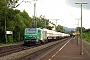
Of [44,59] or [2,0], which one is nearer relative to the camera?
[44,59]

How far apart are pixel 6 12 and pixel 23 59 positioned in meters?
31.1

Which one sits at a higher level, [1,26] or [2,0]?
[2,0]

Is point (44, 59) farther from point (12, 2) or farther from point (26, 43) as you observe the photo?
point (12, 2)

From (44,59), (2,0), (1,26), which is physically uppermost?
(2,0)

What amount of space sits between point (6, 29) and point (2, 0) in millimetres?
6327

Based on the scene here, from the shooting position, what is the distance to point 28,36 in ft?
138

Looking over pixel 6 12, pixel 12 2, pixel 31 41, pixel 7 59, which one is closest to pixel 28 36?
pixel 31 41

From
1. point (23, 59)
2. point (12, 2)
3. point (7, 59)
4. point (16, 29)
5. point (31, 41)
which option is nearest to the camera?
point (7, 59)

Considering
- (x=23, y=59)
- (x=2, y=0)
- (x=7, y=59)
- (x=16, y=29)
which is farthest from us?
(x=16, y=29)

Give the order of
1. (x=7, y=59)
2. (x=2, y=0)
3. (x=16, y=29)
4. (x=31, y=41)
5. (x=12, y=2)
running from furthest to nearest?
(x=16, y=29) → (x=12, y=2) → (x=2, y=0) → (x=31, y=41) → (x=7, y=59)

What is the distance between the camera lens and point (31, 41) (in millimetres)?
41812

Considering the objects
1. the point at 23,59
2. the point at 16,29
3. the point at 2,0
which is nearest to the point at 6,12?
the point at 2,0

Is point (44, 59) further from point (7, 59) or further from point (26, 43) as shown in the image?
point (26, 43)

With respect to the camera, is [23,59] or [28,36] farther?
[28,36]
